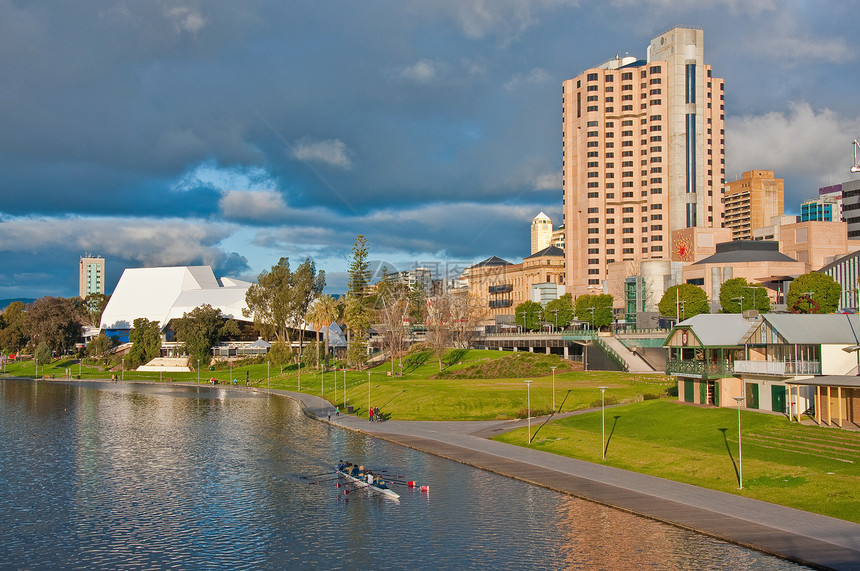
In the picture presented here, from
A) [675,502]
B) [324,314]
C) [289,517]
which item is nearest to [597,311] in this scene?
[324,314]

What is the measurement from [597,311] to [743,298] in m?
30.4

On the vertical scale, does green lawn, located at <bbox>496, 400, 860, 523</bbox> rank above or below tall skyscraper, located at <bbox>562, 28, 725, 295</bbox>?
below

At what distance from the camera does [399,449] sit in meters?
50.1

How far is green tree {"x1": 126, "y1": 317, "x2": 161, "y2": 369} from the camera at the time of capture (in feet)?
514

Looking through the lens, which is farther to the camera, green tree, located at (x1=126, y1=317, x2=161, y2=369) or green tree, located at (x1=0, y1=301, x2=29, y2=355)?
green tree, located at (x1=0, y1=301, x2=29, y2=355)

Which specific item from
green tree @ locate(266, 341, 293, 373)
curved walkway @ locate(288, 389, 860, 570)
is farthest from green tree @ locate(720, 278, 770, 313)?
curved walkway @ locate(288, 389, 860, 570)

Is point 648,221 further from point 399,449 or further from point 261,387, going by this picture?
point 399,449

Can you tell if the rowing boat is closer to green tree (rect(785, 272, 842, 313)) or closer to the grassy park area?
the grassy park area

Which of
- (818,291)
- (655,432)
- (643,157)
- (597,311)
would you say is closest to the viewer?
(655,432)

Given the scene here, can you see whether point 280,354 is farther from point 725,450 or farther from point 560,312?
point 725,450

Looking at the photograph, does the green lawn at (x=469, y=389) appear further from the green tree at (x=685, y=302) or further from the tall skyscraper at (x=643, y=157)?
the tall skyscraper at (x=643, y=157)

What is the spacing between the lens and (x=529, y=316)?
159500 mm

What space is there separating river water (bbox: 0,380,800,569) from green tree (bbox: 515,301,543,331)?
333 ft

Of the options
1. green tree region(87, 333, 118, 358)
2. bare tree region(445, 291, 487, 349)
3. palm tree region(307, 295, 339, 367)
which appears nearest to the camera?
bare tree region(445, 291, 487, 349)
